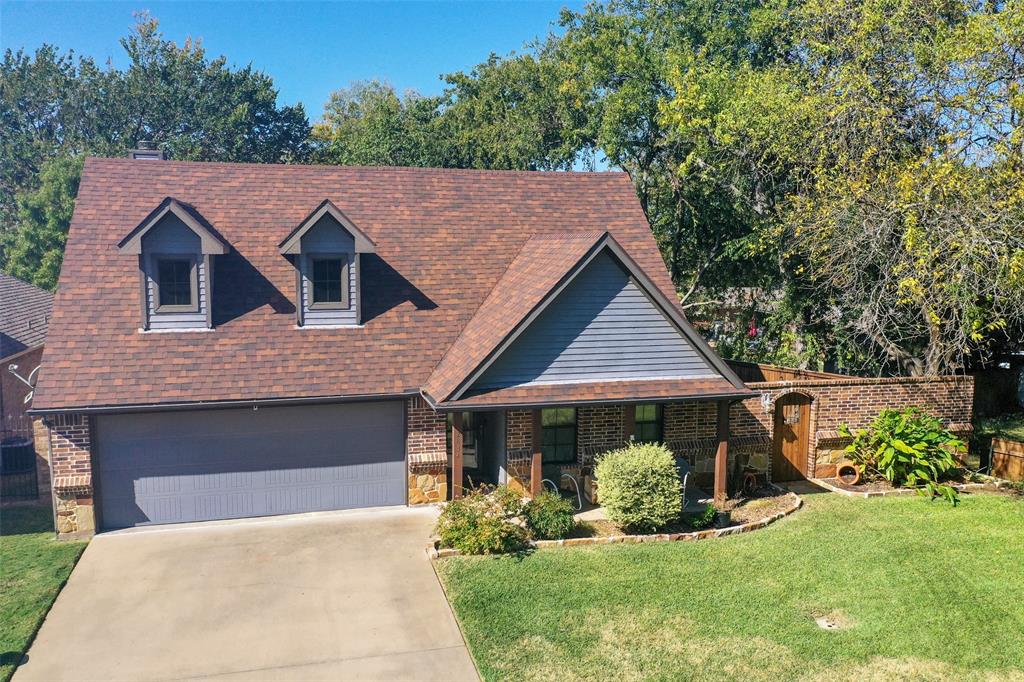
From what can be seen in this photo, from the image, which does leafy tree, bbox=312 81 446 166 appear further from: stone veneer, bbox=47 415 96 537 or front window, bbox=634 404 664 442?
stone veneer, bbox=47 415 96 537

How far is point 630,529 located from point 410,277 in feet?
24.0

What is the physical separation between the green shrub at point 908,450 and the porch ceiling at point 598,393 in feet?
12.7

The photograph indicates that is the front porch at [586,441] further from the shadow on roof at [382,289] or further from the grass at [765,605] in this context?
the shadow on roof at [382,289]

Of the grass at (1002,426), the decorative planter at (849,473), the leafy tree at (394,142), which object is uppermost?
the leafy tree at (394,142)

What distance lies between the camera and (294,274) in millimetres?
16328

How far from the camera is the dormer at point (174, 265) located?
14.6m

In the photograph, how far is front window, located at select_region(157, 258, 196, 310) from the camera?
1500cm

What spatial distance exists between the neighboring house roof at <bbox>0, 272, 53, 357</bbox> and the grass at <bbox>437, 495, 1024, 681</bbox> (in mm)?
14802

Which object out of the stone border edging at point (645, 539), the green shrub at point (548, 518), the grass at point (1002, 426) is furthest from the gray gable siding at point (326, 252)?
the grass at point (1002, 426)

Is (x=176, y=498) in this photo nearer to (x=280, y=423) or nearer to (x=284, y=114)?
(x=280, y=423)

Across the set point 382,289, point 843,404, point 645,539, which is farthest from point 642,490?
point 382,289

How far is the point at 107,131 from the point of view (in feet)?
132

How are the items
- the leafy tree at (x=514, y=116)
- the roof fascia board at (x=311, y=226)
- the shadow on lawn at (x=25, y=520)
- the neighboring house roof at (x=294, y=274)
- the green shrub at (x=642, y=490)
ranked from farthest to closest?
the leafy tree at (x=514, y=116) → the roof fascia board at (x=311, y=226) → the neighboring house roof at (x=294, y=274) → the shadow on lawn at (x=25, y=520) → the green shrub at (x=642, y=490)

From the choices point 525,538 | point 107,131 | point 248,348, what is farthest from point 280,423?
point 107,131
